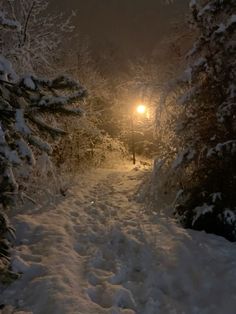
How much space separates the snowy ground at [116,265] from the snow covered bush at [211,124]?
60 centimetres

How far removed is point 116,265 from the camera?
8016mm

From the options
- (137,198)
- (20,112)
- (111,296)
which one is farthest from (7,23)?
(137,198)

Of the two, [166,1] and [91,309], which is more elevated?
[166,1]

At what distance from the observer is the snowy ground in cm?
649

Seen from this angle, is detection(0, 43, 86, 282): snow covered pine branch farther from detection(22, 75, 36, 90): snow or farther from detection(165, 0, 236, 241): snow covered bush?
detection(165, 0, 236, 241): snow covered bush

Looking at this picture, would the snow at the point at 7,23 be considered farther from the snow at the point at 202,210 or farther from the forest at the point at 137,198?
the snow at the point at 202,210

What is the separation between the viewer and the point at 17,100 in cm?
623

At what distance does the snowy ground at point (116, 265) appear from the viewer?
649cm

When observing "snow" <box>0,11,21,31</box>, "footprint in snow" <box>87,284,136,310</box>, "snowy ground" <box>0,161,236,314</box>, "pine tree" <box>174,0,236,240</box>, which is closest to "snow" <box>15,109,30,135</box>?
"snow" <box>0,11,21,31</box>

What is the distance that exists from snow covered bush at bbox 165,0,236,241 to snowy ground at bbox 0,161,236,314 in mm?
596

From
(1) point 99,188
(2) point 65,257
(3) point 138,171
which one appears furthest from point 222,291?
(3) point 138,171

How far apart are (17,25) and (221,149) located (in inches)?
209

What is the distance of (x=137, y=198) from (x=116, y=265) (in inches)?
191

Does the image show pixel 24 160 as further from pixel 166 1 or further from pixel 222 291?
pixel 166 1
